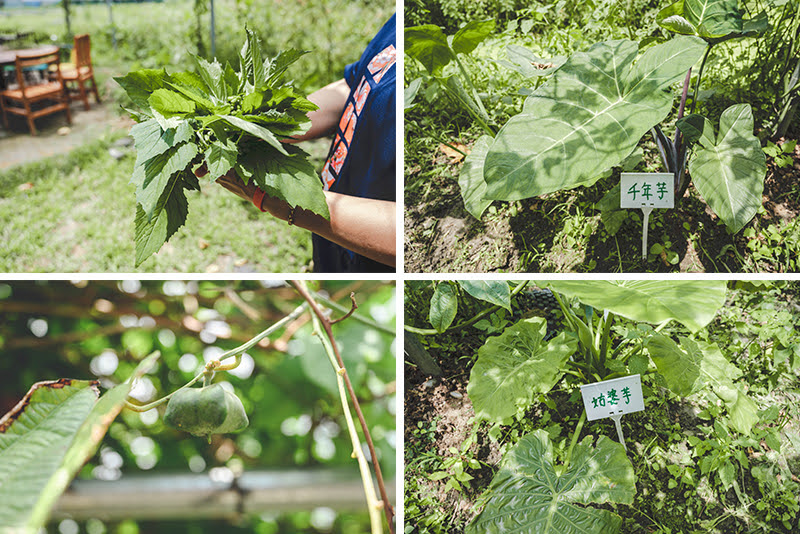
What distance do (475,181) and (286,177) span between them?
23.0 inches

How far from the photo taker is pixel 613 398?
1138 millimetres

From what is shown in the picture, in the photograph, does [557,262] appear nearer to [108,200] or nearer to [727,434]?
[727,434]

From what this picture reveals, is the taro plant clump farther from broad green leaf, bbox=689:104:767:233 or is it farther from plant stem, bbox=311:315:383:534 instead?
plant stem, bbox=311:315:383:534

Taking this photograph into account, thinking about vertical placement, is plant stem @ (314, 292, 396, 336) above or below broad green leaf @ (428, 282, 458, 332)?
above

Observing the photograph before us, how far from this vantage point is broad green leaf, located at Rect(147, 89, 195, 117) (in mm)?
748

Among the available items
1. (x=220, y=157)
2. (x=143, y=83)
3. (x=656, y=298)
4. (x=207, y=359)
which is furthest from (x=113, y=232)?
(x=656, y=298)

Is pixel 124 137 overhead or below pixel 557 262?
overhead

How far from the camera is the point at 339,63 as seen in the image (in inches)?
91.7

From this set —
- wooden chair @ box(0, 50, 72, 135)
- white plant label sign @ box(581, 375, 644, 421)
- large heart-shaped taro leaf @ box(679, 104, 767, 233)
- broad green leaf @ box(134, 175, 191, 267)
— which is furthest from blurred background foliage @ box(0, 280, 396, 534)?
wooden chair @ box(0, 50, 72, 135)

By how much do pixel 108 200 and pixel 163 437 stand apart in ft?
4.70

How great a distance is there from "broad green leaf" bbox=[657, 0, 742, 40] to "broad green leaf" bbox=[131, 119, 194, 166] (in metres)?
1.05

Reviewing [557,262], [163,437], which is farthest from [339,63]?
[163,437]

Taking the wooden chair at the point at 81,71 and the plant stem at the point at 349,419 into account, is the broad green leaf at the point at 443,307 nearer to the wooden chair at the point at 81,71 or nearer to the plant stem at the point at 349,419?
the plant stem at the point at 349,419

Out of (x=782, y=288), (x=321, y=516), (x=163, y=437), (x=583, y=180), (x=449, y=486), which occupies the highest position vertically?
(x=583, y=180)
